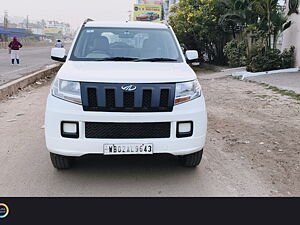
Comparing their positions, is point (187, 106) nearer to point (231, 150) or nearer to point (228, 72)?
point (231, 150)

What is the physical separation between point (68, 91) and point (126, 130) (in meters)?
0.75

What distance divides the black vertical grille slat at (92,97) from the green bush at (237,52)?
15084 millimetres

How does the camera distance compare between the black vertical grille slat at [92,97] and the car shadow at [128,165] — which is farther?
the car shadow at [128,165]

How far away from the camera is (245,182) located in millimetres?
3805

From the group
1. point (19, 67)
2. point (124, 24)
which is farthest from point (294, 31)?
point (19, 67)

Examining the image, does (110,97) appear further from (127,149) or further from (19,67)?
(19,67)

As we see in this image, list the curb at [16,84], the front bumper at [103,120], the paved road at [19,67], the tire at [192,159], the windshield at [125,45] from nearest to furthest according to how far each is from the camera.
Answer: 1. the front bumper at [103,120]
2. the tire at [192,159]
3. the windshield at [125,45]
4. the curb at [16,84]
5. the paved road at [19,67]

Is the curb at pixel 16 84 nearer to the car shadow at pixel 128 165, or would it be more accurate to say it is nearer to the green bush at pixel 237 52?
the car shadow at pixel 128 165

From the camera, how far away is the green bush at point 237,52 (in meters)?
17.8

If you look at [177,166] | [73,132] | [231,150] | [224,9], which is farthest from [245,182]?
[224,9]

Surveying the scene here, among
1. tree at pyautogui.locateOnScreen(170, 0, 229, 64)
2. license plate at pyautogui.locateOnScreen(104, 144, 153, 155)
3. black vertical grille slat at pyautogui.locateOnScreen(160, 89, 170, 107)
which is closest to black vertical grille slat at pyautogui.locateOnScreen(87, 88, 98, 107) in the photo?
license plate at pyautogui.locateOnScreen(104, 144, 153, 155)

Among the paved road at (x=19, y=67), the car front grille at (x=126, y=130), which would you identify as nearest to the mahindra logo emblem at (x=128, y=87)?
the car front grille at (x=126, y=130)

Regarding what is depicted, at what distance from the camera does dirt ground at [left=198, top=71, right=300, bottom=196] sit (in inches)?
163

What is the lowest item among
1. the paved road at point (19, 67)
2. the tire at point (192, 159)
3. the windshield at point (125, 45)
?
the paved road at point (19, 67)
